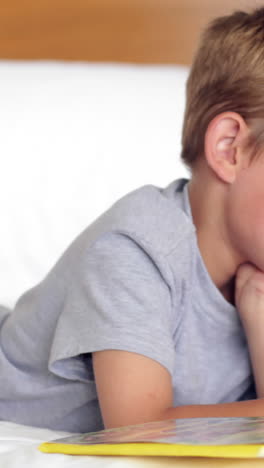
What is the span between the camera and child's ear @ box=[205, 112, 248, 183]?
900 mm

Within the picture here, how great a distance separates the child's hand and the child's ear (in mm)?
125

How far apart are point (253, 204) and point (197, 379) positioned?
0.76ft

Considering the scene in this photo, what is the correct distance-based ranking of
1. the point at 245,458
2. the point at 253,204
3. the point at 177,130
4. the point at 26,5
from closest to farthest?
the point at 245,458 < the point at 253,204 < the point at 177,130 < the point at 26,5

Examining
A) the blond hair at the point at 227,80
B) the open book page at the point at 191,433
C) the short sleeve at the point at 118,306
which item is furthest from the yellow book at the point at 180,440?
the blond hair at the point at 227,80

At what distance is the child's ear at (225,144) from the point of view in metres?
0.90

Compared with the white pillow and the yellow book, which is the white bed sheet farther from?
the yellow book

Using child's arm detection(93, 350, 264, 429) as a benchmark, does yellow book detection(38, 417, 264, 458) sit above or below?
above

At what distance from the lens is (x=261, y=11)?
0.96 m

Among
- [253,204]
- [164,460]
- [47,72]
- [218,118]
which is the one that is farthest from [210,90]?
[47,72]

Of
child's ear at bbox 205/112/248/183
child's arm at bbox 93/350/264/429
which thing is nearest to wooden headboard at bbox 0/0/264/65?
child's ear at bbox 205/112/248/183

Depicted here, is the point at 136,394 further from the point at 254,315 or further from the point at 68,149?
the point at 68,149

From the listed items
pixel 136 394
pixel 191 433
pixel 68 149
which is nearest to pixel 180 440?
pixel 191 433

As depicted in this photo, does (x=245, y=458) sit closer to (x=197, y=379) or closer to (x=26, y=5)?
(x=197, y=379)

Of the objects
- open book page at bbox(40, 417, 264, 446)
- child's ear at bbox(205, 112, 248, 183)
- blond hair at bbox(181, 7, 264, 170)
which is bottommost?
open book page at bbox(40, 417, 264, 446)
